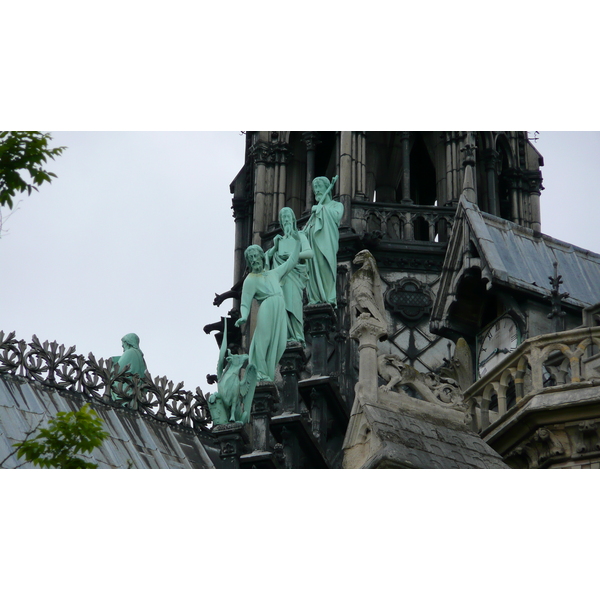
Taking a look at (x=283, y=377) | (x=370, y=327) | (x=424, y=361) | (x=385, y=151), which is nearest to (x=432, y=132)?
(x=385, y=151)

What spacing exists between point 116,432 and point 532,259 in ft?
21.7

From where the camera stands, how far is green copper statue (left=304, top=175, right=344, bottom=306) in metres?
31.5

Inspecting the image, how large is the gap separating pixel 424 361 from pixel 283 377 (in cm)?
991

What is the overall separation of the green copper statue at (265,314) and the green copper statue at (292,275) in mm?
365

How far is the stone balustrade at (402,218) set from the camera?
4128cm

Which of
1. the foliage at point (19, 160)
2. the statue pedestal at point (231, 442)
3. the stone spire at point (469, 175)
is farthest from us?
the stone spire at point (469, 175)

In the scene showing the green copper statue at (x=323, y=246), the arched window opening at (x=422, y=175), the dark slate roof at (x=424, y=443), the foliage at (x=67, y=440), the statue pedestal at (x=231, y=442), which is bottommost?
the foliage at (x=67, y=440)

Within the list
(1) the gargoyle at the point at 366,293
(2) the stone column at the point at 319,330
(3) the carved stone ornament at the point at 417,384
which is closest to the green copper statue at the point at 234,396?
(2) the stone column at the point at 319,330

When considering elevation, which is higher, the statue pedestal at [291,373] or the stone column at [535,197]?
the stone column at [535,197]

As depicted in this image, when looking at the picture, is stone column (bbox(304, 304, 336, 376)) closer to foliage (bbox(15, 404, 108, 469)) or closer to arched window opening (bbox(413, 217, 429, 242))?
arched window opening (bbox(413, 217, 429, 242))

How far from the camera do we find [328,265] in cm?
3191

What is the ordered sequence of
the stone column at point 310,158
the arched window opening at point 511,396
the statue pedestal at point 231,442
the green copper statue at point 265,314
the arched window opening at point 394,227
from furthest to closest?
the stone column at point 310,158
the arched window opening at point 394,227
the green copper statue at point 265,314
the statue pedestal at point 231,442
the arched window opening at point 511,396

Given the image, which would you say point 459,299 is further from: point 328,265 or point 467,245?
point 328,265

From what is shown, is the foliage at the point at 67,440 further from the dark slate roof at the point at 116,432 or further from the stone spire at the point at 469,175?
the stone spire at the point at 469,175
